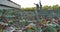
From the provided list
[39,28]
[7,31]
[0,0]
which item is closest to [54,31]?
[39,28]

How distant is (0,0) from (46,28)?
40.4ft

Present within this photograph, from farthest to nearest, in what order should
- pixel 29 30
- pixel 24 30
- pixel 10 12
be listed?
pixel 10 12 < pixel 24 30 < pixel 29 30

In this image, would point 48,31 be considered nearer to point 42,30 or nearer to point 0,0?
point 42,30

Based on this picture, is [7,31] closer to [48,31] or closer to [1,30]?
[1,30]

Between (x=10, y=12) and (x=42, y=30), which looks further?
(x=10, y=12)

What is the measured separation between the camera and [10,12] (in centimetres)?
811

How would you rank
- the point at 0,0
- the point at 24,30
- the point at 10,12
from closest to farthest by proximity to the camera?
the point at 24,30 → the point at 10,12 → the point at 0,0

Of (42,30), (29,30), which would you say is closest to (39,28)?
(42,30)

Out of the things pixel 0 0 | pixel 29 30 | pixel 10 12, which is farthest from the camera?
pixel 0 0

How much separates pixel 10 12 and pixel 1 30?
4.65m

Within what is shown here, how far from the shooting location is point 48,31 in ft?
11.1

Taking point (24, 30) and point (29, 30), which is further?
point (24, 30)

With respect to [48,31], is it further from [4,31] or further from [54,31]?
[4,31]

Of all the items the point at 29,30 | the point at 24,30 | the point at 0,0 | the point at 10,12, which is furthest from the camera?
the point at 0,0
